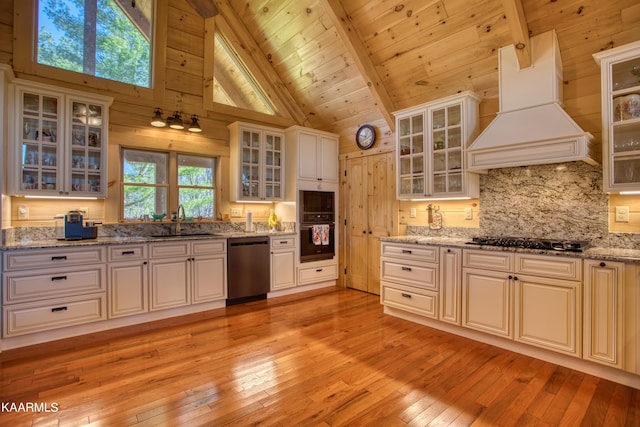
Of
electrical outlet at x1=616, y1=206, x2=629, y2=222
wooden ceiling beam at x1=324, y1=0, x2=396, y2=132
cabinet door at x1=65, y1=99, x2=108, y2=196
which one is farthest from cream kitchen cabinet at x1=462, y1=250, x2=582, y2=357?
cabinet door at x1=65, y1=99, x2=108, y2=196

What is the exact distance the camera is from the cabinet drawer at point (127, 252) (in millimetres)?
3281

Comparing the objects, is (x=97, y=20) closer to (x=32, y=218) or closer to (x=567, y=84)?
(x=32, y=218)

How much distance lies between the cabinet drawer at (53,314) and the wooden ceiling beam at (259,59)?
3.56 m

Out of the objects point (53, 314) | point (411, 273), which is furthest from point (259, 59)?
point (53, 314)

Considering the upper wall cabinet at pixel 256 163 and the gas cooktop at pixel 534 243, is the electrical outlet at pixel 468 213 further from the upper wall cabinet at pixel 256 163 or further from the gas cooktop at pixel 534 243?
the upper wall cabinet at pixel 256 163

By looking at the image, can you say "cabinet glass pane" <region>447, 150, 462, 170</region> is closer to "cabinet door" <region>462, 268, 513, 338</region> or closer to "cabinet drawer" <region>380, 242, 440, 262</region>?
"cabinet drawer" <region>380, 242, 440, 262</region>

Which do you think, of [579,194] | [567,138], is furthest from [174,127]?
[579,194]

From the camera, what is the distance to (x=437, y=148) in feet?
11.8

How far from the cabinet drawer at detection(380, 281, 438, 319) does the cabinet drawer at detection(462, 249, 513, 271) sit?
19.3 inches

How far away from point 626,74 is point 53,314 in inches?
201

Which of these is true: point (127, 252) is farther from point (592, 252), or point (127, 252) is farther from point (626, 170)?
point (626, 170)

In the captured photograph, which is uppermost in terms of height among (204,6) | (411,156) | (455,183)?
(204,6)

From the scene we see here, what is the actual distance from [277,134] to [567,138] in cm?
343

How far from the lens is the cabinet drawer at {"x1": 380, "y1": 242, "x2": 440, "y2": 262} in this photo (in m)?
3.31
